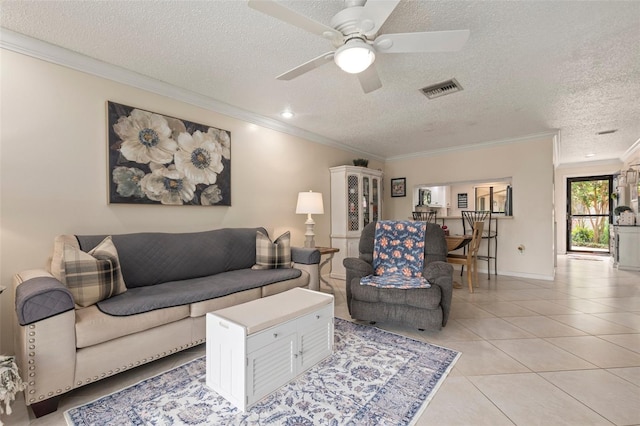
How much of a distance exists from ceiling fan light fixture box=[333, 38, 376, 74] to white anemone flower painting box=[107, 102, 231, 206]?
1907 millimetres

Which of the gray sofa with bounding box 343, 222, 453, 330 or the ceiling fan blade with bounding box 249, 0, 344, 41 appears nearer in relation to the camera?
the ceiling fan blade with bounding box 249, 0, 344, 41

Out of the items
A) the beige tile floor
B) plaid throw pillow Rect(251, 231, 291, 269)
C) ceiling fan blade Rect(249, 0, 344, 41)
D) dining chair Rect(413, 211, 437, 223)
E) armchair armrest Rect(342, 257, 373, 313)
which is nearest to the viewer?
ceiling fan blade Rect(249, 0, 344, 41)

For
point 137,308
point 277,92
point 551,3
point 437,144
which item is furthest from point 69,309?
point 437,144

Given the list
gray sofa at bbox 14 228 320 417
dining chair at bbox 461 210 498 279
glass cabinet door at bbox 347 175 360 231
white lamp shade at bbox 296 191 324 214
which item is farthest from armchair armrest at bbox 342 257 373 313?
dining chair at bbox 461 210 498 279

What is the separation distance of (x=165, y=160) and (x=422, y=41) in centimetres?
243

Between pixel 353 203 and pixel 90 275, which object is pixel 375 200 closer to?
pixel 353 203

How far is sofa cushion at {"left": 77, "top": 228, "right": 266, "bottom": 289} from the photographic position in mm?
2297

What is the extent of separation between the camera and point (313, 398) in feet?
5.30

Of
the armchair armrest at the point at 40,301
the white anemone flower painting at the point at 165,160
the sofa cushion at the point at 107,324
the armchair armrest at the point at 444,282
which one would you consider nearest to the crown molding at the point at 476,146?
the armchair armrest at the point at 444,282

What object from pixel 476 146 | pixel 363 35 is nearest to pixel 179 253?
pixel 363 35

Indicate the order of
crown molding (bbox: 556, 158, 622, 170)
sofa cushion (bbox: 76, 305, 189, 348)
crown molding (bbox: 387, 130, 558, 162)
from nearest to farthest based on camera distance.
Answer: sofa cushion (bbox: 76, 305, 189, 348), crown molding (bbox: 387, 130, 558, 162), crown molding (bbox: 556, 158, 622, 170)

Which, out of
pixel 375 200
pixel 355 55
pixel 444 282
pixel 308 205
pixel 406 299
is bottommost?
pixel 406 299

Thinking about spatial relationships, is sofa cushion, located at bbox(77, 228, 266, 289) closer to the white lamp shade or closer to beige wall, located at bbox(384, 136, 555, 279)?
the white lamp shade

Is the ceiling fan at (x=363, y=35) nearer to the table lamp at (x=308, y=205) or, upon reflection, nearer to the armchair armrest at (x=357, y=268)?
the armchair armrest at (x=357, y=268)
